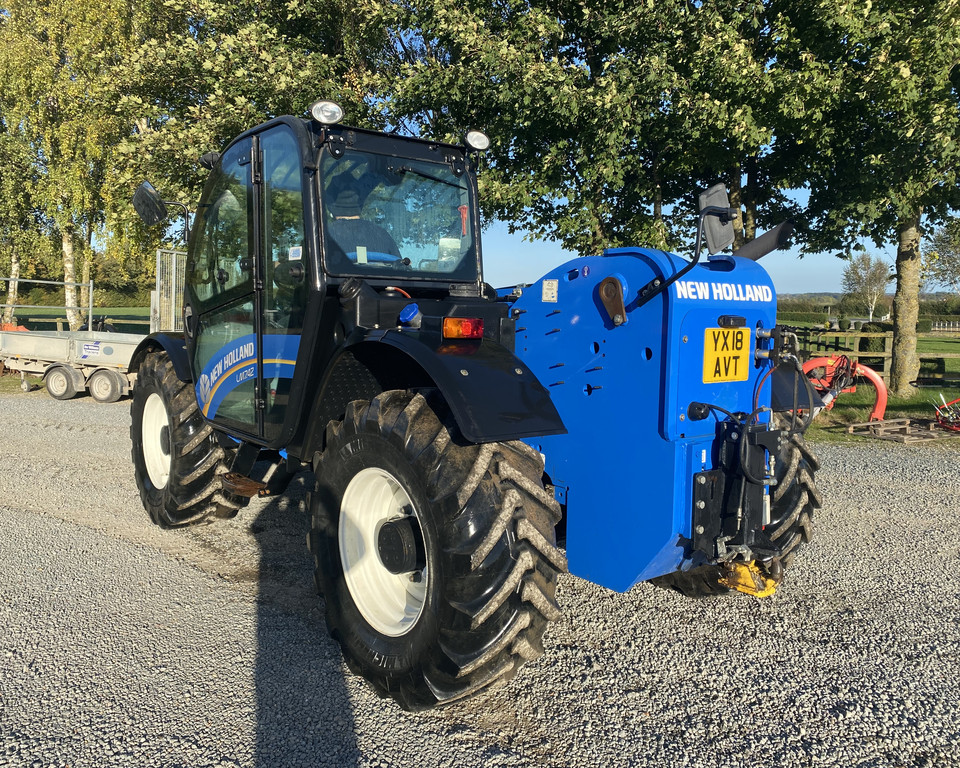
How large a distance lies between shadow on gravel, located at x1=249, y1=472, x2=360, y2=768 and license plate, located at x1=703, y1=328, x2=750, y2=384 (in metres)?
2.08

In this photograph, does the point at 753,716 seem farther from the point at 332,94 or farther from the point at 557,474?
the point at 332,94

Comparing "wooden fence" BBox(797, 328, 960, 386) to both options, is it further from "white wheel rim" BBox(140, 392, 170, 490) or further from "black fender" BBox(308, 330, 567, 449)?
"black fender" BBox(308, 330, 567, 449)

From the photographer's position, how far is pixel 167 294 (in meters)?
14.1

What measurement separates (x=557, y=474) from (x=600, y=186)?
868 cm

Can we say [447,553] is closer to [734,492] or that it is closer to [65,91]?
[734,492]

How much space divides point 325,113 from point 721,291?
6.48ft

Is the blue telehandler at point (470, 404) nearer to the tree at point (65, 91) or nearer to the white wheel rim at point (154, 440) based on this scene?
the white wheel rim at point (154, 440)

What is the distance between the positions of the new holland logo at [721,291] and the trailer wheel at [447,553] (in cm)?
96

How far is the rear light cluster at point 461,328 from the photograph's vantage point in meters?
3.10

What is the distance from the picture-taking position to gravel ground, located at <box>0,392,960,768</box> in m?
2.66

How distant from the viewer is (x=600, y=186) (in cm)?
1132

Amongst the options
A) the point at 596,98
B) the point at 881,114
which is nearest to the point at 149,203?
the point at 596,98

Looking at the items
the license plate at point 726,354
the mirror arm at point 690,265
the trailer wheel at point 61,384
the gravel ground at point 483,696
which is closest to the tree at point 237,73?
the trailer wheel at point 61,384

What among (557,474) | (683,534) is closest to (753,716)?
(683,534)
